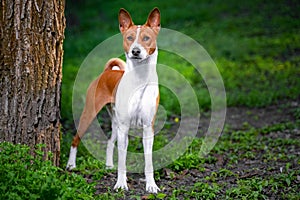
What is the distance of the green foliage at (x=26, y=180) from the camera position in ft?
12.5

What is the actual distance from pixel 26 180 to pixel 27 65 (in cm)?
134

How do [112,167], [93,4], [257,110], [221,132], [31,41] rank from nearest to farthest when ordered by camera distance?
[31,41] → [112,167] → [221,132] → [257,110] → [93,4]

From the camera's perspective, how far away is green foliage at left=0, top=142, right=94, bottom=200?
12.5 ft

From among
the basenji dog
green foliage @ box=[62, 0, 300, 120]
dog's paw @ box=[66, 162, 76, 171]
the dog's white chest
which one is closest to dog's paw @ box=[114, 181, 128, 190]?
the basenji dog

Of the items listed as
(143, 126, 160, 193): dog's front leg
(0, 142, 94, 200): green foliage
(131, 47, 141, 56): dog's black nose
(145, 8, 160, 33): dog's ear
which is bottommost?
(0, 142, 94, 200): green foliage

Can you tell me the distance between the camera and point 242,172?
18.1ft

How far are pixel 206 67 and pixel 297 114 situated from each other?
3243 millimetres

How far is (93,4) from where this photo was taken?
17891 mm

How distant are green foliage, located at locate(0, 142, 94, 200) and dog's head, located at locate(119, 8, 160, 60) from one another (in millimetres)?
1308

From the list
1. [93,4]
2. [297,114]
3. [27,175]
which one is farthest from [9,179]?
[93,4]

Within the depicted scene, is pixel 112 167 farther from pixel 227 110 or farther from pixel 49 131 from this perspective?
pixel 227 110

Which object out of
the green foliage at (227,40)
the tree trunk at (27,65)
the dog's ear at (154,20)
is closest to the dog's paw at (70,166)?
the tree trunk at (27,65)

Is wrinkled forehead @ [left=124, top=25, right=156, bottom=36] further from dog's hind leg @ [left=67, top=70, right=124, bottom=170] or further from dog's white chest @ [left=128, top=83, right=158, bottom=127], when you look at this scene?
dog's hind leg @ [left=67, top=70, right=124, bottom=170]

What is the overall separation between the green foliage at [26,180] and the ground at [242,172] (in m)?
0.89
